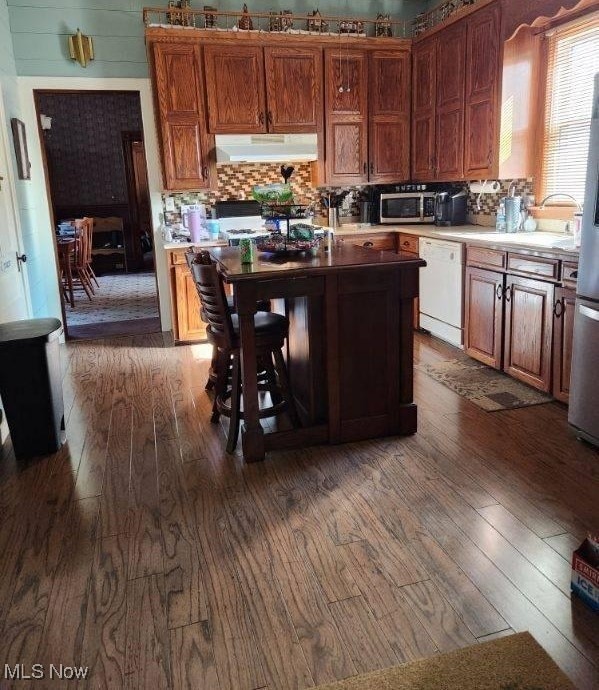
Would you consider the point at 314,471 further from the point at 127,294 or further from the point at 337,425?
the point at 127,294

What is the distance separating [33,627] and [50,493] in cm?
89

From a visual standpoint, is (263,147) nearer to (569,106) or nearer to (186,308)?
(186,308)

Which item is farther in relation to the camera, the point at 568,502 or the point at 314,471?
the point at 314,471

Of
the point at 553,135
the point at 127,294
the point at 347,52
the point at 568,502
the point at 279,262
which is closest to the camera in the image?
the point at 568,502

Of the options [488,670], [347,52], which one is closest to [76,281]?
[347,52]

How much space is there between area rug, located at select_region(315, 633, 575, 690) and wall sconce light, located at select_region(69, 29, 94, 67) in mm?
5049

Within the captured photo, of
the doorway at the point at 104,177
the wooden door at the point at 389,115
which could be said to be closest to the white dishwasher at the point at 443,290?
the wooden door at the point at 389,115

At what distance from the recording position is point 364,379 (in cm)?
298

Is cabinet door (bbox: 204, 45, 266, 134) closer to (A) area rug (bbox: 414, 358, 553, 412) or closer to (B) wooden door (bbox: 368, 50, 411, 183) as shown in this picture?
(B) wooden door (bbox: 368, 50, 411, 183)

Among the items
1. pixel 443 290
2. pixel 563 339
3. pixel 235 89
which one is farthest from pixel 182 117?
pixel 563 339

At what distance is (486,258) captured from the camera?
3955mm

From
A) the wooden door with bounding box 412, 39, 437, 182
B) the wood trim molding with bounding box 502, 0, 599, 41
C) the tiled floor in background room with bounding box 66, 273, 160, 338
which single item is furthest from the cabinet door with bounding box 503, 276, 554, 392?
the tiled floor in background room with bounding box 66, 273, 160, 338

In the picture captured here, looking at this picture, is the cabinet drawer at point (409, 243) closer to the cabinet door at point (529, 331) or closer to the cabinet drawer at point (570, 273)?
the cabinet door at point (529, 331)

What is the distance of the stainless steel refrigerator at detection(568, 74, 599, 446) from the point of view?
267 centimetres
